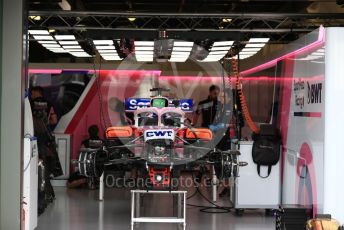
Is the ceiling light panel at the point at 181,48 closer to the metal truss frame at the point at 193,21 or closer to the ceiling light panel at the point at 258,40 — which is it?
the metal truss frame at the point at 193,21

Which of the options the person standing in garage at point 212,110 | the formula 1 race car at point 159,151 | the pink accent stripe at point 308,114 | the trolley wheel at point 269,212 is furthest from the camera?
the person standing in garage at point 212,110

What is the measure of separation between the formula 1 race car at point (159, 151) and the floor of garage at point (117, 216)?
2.61 feet

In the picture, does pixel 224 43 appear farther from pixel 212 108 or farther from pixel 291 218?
pixel 291 218

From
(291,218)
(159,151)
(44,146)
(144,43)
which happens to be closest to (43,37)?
(44,146)

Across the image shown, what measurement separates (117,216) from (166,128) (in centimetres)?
198

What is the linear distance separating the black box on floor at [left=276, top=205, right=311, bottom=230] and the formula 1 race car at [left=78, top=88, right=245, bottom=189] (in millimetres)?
877

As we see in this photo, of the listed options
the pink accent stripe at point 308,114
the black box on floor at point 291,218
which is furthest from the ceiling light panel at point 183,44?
the black box on floor at point 291,218

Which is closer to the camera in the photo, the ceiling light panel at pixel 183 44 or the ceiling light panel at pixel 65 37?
the ceiling light panel at pixel 183 44

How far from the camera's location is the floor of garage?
260 inches

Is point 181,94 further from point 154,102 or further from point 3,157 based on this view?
point 3,157

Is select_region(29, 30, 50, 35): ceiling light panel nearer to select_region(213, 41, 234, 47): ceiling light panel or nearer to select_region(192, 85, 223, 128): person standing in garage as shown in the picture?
select_region(192, 85, 223, 128): person standing in garage

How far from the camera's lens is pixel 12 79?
17.0ft

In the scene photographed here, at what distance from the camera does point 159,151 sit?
5945 mm

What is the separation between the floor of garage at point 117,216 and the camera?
661cm
